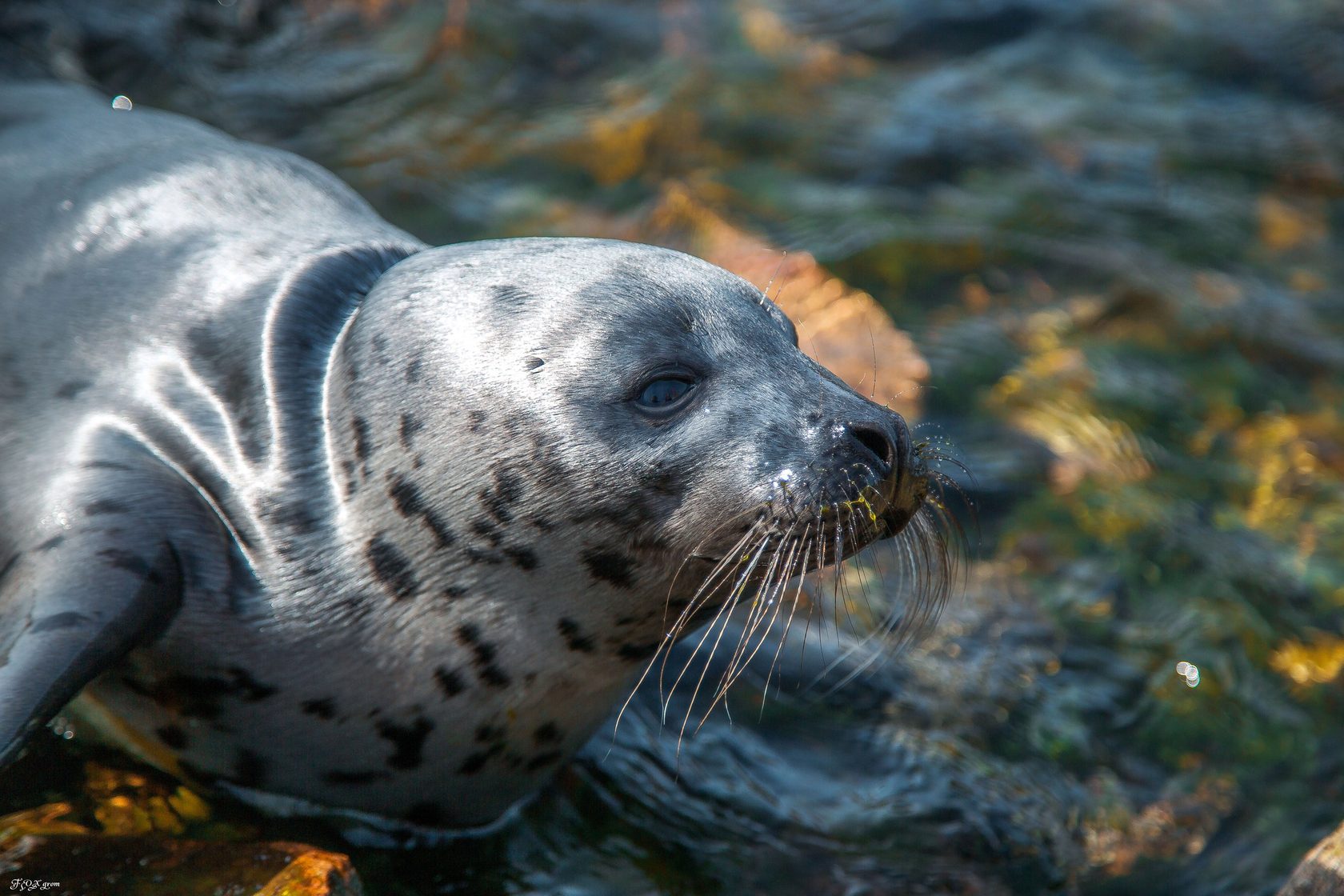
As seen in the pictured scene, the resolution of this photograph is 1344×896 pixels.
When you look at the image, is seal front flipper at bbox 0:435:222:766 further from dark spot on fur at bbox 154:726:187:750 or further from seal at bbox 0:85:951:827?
dark spot on fur at bbox 154:726:187:750

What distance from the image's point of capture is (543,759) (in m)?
3.57

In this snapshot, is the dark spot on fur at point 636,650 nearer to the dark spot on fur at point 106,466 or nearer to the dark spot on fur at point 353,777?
the dark spot on fur at point 353,777

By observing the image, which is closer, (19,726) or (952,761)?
(19,726)

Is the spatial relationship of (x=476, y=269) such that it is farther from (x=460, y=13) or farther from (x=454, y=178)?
(x=460, y=13)

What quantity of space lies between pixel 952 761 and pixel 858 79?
15.1 feet

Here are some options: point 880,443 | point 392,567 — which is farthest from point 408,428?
point 880,443

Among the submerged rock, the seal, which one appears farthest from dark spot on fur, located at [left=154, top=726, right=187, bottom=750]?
the submerged rock

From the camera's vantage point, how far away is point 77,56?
613cm

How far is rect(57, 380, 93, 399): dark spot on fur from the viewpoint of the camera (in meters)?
3.53

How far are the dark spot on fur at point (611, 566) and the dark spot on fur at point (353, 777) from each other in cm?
80

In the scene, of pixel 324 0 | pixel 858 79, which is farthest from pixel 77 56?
pixel 858 79

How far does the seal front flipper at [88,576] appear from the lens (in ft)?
9.52

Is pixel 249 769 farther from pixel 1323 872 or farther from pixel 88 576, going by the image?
pixel 1323 872

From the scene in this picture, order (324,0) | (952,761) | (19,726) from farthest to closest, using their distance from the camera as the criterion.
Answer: (324,0)
(952,761)
(19,726)
